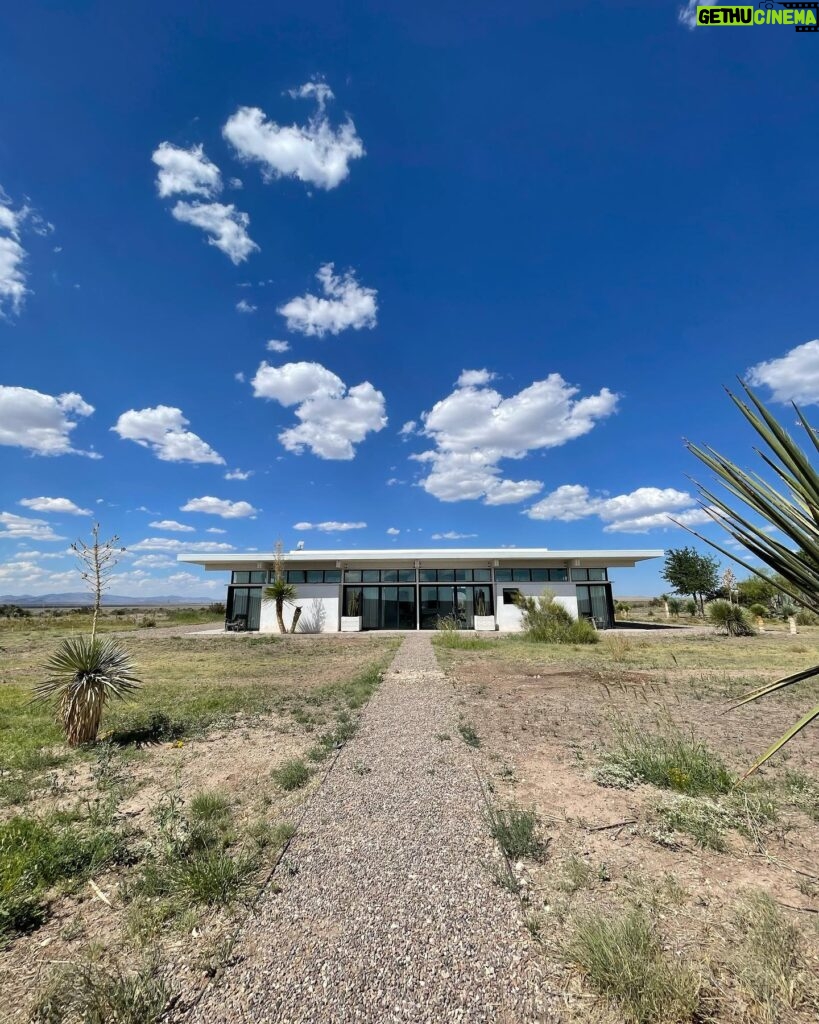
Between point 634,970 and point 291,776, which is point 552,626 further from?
point 634,970

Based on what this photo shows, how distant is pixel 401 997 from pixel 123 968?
1446 mm

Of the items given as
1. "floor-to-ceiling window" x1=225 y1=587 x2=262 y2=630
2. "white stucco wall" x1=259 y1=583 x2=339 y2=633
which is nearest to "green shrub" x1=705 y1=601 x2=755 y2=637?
"white stucco wall" x1=259 y1=583 x2=339 y2=633

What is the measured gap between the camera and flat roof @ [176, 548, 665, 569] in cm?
2788

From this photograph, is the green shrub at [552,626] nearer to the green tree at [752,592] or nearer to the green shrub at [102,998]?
the green shrub at [102,998]

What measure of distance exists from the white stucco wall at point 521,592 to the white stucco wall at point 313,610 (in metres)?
9.87

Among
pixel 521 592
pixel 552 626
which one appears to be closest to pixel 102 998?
pixel 552 626

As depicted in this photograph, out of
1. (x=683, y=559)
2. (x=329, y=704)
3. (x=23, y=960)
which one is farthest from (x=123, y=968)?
(x=683, y=559)

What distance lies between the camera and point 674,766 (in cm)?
484

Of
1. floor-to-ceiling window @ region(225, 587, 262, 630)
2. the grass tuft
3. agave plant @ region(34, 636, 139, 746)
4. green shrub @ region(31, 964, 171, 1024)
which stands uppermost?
floor-to-ceiling window @ region(225, 587, 262, 630)

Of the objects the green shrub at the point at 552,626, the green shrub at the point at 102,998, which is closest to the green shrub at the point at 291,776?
the green shrub at the point at 102,998

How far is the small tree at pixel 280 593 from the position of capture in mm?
26672

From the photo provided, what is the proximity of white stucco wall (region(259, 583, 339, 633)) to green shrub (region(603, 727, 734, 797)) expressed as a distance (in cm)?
2406

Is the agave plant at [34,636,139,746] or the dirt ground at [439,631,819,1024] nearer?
the dirt ground at [439,631,819,1024]

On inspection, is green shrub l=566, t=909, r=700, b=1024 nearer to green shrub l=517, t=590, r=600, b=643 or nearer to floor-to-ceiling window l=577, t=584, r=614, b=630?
green shrub l=517, t=590, r=600, b=643
